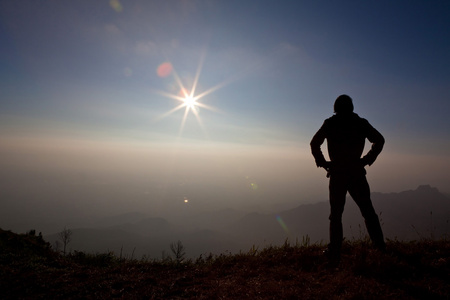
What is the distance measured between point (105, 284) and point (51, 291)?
0.90m

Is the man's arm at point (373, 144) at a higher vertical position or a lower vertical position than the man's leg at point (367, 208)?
higher

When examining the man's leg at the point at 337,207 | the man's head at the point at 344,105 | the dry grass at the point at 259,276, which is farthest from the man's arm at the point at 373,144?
the dry grass at the point at 259,276

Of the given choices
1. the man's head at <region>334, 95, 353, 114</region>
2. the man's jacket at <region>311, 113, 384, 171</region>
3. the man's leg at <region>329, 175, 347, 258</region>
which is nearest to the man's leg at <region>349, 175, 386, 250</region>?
the man's leg at <region>329, 175, 347, 258</region>

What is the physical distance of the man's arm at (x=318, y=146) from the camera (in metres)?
5.00

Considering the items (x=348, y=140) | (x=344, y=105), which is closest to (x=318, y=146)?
(x=348, y=140)

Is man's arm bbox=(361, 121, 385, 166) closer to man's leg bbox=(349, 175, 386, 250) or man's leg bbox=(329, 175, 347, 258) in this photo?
man's leg bbox=(349, 175, 386, 250)

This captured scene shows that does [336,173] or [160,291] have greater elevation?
[336,173]

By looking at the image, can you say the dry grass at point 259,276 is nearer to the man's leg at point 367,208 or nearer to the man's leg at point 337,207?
the man's leg at point 367,208

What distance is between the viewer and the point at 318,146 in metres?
5.10

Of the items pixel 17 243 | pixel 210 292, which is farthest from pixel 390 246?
pixel 17 243

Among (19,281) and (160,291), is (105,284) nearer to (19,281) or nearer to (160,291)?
(160,291)

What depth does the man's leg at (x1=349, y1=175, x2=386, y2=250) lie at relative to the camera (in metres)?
4.62

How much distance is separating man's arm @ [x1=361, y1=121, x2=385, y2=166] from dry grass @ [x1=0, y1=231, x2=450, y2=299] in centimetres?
188

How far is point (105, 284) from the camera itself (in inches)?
176
